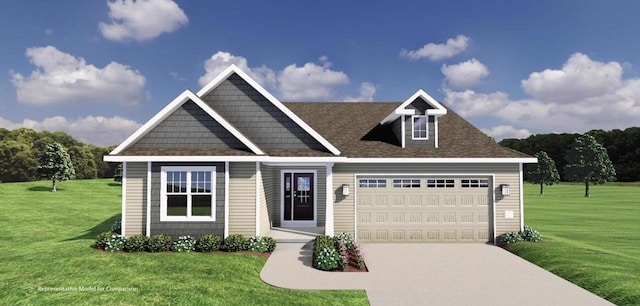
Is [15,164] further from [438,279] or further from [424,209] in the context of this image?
[438,279]

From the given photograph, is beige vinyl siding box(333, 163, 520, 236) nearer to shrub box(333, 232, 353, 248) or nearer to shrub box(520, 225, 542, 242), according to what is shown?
shrub box(520, 225, 542, 242)

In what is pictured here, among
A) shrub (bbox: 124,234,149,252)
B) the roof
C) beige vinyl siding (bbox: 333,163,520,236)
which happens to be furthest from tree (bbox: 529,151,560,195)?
shrub (bbox: 124,234,149,252)

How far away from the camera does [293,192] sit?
16312mm

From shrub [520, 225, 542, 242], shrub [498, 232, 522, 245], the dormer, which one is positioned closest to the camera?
shrub [520, 225, 542, 242]

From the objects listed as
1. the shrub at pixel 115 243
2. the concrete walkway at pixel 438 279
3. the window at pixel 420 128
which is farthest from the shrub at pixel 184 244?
the window at pixel 420 128

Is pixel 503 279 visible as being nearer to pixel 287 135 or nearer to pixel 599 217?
pixel 287 135

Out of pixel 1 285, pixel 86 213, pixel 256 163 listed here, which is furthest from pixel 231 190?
pixel 86 213

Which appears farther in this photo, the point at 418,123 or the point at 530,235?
the point at 418,123

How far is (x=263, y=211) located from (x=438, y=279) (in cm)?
736

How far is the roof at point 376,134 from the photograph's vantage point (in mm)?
15219

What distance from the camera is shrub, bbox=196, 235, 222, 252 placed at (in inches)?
491

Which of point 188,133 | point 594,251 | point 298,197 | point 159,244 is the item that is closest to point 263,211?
point 298,197

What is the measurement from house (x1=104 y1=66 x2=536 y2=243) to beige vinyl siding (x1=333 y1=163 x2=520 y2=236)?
44 mm

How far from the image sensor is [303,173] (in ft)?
53.7
